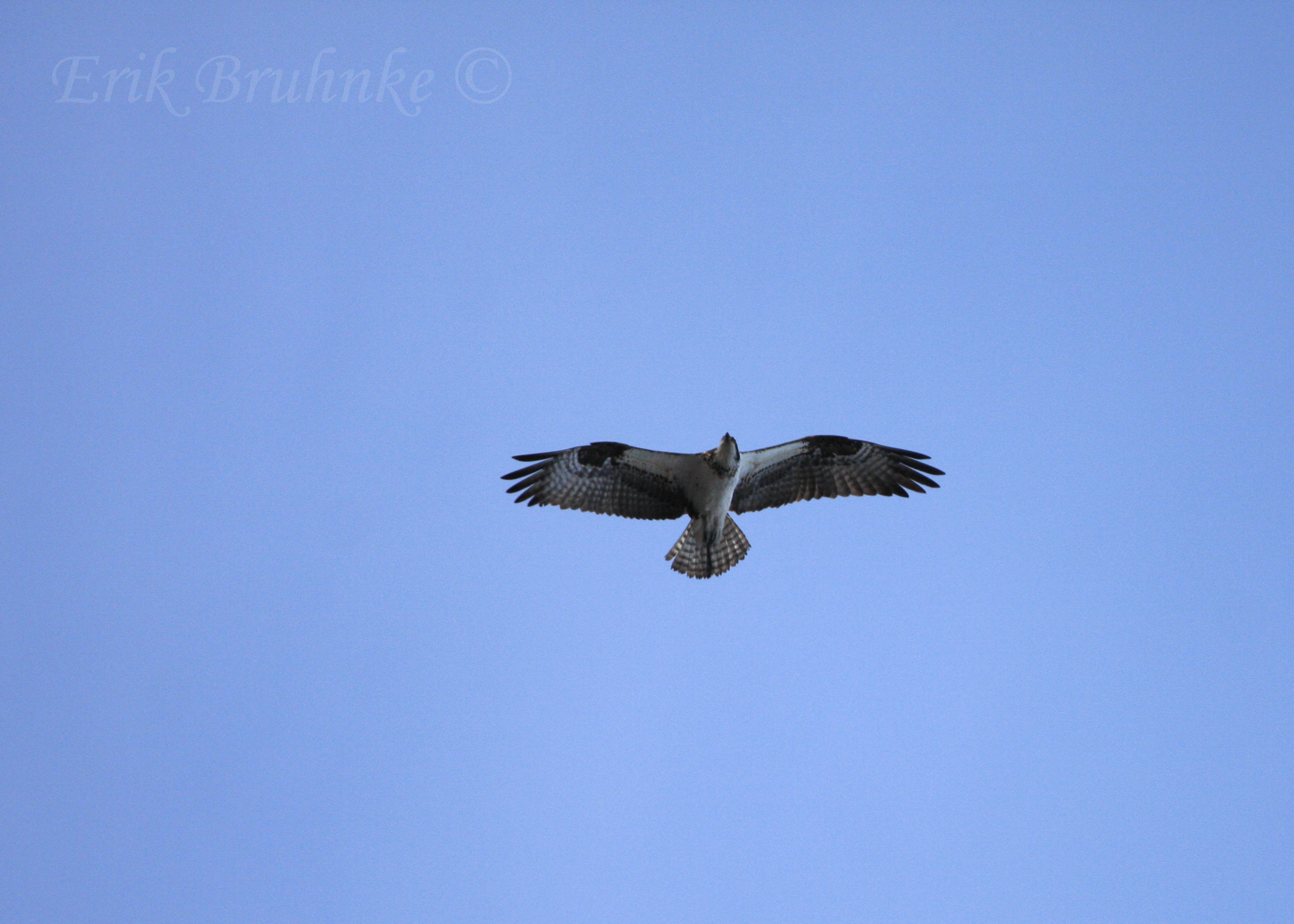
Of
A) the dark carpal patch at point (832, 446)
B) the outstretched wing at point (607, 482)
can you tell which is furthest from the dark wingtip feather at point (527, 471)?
the dark carpal patch at point (832, 446)

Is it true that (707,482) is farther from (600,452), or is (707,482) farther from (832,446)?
(832,446)

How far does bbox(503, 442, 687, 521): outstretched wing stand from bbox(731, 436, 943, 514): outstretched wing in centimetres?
95

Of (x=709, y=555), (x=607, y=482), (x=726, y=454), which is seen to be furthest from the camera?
(x=709, y=555)

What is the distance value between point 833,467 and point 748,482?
117 centimetres

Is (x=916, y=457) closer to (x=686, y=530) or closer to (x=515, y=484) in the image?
(x=686, y=530)

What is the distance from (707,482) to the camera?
39.8ft

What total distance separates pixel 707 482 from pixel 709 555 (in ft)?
4.11

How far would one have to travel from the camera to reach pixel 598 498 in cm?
1256

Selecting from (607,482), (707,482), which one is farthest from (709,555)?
(607,482)

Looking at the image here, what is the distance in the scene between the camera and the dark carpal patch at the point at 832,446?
12617 mm

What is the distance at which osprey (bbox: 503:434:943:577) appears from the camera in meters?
12.2

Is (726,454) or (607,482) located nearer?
(726,454)

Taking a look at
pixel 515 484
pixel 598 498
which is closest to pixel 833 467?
pixel 598 498

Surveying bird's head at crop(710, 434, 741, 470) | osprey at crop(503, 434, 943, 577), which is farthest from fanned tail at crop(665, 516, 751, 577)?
bird's head at crop(710, 434, 741, 470)
